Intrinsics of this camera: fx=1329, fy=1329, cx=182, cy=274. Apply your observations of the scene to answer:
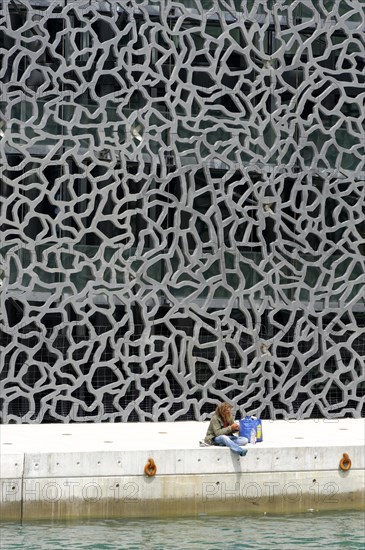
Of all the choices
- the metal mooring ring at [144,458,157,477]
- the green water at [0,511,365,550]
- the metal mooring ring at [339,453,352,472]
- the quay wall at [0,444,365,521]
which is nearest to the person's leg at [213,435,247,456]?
the quay wall at [0,444,365,521]

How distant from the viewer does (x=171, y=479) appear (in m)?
17.6

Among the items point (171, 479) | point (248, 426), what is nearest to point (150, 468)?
point (171, 479)

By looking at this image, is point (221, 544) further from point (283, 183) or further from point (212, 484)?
point (283, 183)

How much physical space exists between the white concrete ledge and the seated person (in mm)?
212

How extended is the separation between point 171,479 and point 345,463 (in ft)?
8.18

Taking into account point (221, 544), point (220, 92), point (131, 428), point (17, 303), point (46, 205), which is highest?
point (220, 92)

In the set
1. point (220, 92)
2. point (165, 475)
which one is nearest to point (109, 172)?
point (220, 92)

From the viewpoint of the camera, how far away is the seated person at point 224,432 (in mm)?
18156

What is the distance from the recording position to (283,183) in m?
23.8

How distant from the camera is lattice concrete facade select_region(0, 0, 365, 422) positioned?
22.6 metres

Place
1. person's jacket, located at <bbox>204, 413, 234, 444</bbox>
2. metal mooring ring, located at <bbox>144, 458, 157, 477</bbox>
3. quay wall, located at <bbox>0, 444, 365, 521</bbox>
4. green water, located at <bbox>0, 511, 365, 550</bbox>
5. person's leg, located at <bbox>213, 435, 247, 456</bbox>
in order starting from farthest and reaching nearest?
1. person's jacket, located at <bbox>204, 413, 234, 444</bbox>
2. person's leg, located at <bbox>213, 435, 247, 456</bbox>
3. metal mooring ring, located at <bbox>144, 458, 157, 477</bbox>
4. quay wall, located at <bbox>0, 444, 365, 521</bbox>
5. green water, located at <bbox>0, 511, 365, 550</bbox>

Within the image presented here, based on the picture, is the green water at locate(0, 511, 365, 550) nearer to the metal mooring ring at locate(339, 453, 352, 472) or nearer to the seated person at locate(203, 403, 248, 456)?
the metal mooring ring at locate(339, 453, 352, 472)

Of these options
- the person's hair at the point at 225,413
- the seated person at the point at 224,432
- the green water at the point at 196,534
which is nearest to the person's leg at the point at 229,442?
the seated person at the point at 224,432

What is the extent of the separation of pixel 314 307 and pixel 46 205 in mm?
5122
